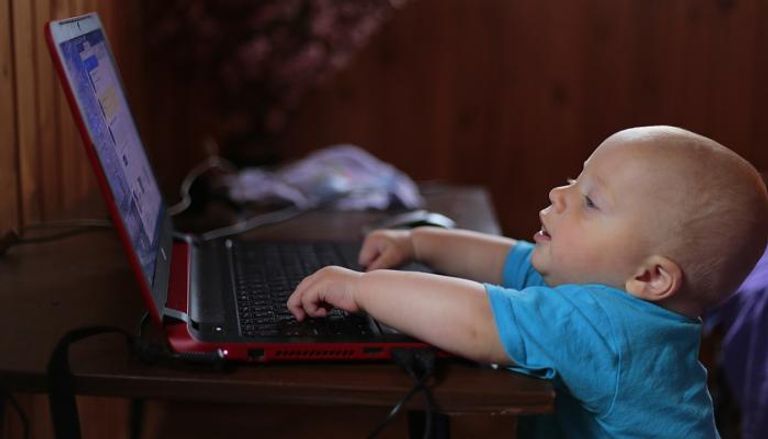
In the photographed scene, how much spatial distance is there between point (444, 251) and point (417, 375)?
0.40 m

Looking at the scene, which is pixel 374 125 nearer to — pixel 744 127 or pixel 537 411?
pixel 744 127

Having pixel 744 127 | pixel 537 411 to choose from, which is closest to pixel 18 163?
pixel 537 411

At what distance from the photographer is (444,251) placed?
55.0 inches

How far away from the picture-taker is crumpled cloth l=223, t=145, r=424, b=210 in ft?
6.63

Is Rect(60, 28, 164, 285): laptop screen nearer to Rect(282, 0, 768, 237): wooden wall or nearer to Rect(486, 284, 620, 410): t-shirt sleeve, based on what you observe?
Rect(486, 284, 620, 410): t-shirt sleeve

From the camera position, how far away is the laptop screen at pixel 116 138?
1067 mm

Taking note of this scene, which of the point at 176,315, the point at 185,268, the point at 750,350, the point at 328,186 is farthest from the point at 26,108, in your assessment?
the point at 750,350

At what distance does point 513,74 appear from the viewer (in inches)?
120

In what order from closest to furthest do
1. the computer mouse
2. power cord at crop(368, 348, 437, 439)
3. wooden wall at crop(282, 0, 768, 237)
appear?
power cord at crop(368, 348, 437, 439)
the computer mouse
wooden wall at crop(282, 0, 768, 237)

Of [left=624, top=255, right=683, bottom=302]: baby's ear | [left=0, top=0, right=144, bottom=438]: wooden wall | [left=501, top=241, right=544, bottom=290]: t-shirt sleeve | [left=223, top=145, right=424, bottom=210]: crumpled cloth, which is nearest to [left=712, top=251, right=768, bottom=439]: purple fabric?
[left=501, top=241, right=544, bottom=290]: t-shirt sleeve

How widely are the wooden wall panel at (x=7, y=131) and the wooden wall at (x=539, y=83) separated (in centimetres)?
158

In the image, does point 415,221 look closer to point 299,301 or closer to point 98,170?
point 299,301

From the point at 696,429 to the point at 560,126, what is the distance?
2.03 m

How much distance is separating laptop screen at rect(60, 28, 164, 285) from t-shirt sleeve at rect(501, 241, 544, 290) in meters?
0.42
